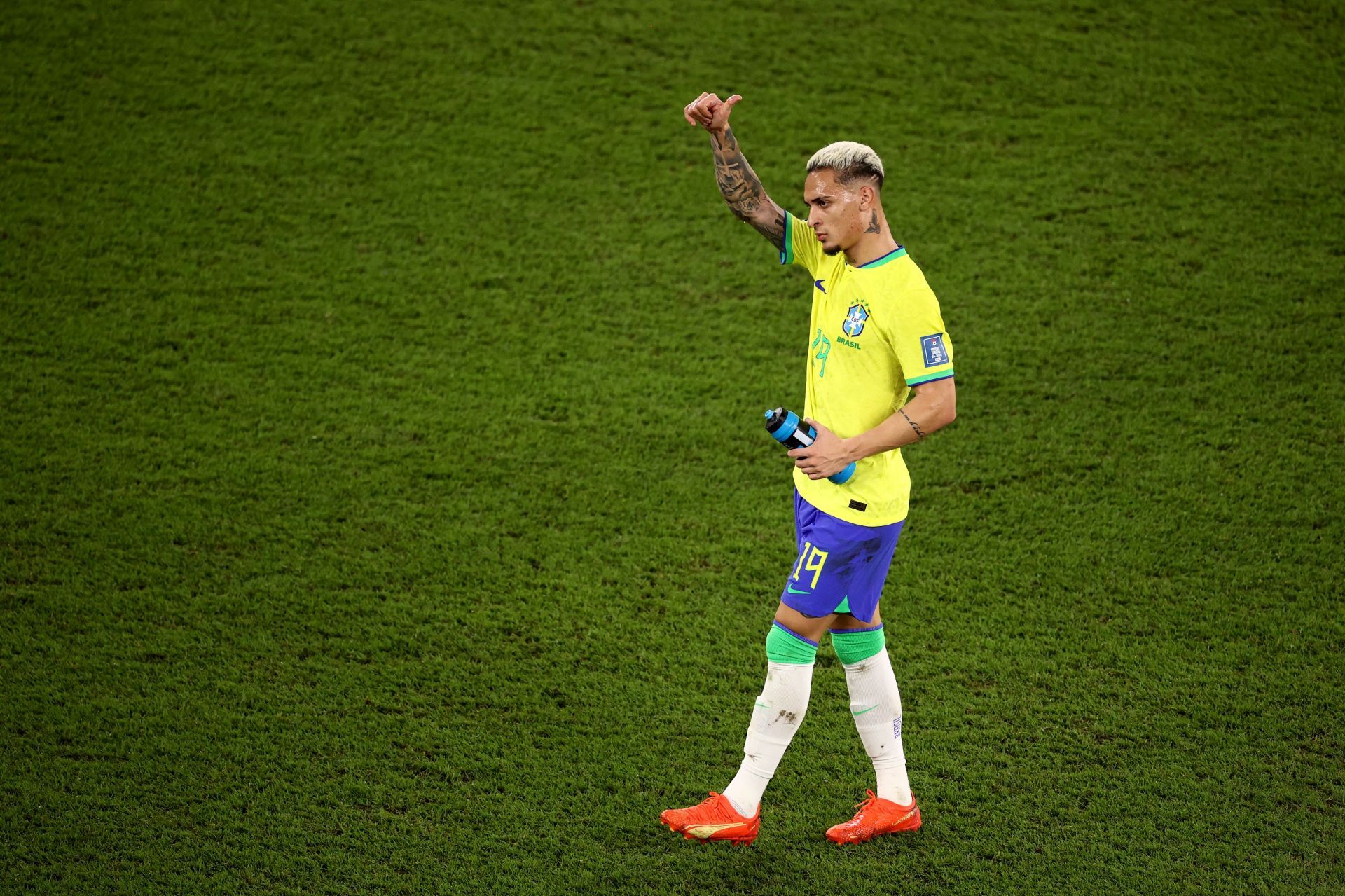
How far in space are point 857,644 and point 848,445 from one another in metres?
0.65

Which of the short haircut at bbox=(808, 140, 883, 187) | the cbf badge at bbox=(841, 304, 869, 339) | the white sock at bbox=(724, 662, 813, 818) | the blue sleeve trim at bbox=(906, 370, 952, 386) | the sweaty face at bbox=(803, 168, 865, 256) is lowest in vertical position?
the white sock at bbox=(724, 662, 813, 818)

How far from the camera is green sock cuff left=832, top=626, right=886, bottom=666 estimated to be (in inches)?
125

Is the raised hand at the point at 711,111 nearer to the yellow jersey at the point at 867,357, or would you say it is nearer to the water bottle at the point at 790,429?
the yellow jersey at the point at 867,357

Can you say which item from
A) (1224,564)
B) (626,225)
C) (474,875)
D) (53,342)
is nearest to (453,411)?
(626,225)

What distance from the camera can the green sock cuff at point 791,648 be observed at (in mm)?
3092

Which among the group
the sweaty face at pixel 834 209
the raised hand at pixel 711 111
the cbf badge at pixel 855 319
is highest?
the raised hand at pixel 711 111

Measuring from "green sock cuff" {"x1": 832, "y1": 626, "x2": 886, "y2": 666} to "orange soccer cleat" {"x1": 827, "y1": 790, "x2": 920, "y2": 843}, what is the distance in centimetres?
43

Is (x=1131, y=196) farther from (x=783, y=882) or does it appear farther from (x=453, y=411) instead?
(x=783, y=882)

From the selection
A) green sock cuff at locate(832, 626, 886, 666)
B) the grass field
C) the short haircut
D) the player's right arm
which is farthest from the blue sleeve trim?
the grass field

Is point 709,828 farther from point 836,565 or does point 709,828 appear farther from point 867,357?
point 867,357

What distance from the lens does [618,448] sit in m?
4.93

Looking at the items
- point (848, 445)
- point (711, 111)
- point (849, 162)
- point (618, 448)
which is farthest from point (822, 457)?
point (618, 448)

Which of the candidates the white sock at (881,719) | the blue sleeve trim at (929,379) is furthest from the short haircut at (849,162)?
the white sock at (881,719)

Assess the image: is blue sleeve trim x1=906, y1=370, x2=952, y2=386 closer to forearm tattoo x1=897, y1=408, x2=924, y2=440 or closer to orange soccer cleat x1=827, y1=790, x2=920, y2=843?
forearm tattoo x1=897, y1=408, x2=924, y2=440
